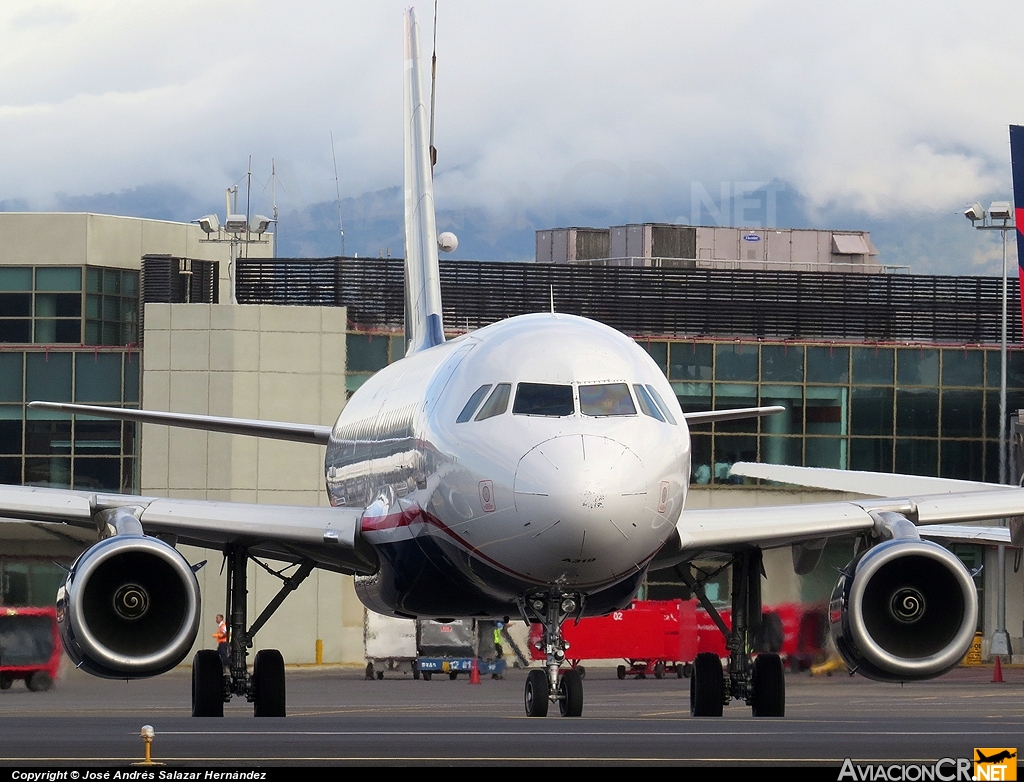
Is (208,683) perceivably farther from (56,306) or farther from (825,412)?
(825,412)

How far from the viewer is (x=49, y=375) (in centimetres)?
5966

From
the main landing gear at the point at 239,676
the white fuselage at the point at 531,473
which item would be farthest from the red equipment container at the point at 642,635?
the white fuselage at the point at 531,473

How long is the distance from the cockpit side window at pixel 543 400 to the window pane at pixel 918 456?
1736 inches

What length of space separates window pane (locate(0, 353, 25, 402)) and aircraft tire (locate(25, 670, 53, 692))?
79.2ft

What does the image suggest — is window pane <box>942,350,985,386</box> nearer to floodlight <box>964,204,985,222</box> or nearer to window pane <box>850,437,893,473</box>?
window pane <box>850,437,893,473</box>

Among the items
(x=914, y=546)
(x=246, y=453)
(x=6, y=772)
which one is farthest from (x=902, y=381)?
(x=6, y=772)

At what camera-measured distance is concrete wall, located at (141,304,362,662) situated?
5550cm

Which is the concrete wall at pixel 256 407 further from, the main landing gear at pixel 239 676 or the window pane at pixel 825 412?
the main landing gear at pixel 239 676

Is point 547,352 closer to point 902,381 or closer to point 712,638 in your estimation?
point 712,638

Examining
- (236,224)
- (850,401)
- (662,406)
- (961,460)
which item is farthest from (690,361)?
(662,406)

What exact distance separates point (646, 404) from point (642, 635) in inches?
1318

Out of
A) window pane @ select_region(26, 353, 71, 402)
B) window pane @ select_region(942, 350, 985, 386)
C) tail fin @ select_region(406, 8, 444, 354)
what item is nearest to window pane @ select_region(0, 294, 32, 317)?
window pane @ select_region(26, 353, 71, 402)

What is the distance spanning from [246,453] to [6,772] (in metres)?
45.2

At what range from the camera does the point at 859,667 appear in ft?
66.7
